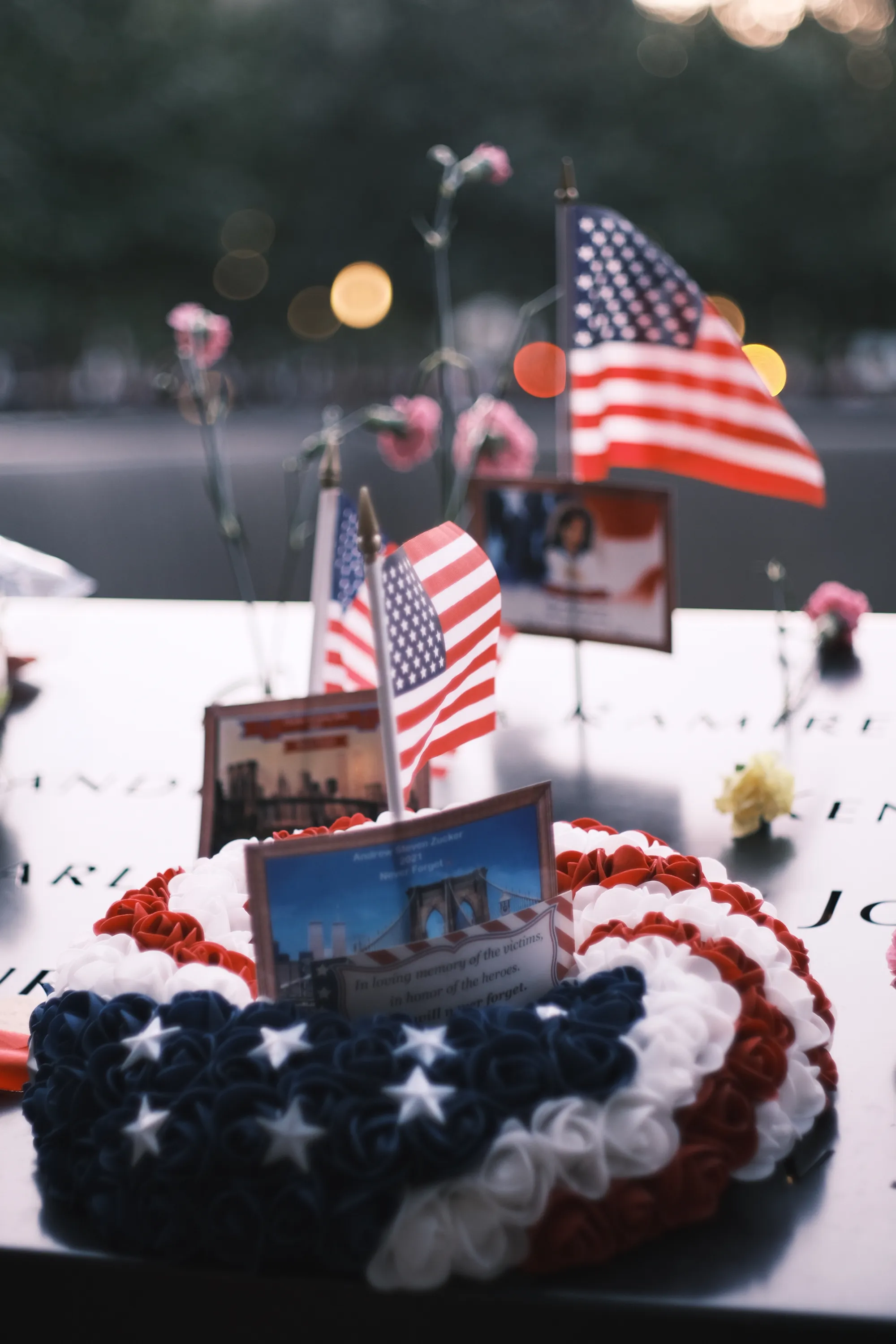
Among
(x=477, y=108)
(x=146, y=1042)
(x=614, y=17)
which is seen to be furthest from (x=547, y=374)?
(x=146, y=1042)

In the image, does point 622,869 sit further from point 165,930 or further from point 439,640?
point 165,930

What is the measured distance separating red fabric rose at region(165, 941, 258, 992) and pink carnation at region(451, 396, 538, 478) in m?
1.34

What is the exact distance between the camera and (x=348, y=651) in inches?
75.9

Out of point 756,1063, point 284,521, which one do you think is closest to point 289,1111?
point 756,1063

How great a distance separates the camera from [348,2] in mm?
17031

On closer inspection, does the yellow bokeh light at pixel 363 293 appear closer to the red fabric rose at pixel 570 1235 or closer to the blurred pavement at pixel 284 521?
the blurred pavement at pixel 284 521

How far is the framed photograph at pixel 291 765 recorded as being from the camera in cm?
161

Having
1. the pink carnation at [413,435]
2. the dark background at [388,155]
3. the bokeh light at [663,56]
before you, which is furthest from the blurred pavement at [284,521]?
the bokeh light at [663,56]

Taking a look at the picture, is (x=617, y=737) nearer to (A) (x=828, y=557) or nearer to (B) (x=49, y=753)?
(B) (x=49, y=753)

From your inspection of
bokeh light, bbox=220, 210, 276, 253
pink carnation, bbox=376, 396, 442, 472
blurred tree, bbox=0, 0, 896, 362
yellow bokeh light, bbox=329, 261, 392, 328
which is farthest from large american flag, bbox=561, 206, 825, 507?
bokeh light, bbox=220, 210, 276, 253

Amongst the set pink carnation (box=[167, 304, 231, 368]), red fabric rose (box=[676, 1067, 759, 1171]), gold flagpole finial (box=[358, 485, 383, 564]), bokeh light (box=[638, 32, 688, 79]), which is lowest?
red fabric rose (box=[676, 1067, 759, 1171])

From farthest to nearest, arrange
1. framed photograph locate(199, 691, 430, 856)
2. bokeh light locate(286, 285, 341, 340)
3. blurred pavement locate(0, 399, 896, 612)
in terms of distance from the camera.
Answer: bokeh light locate(286, 285, 341, 340), blurred pavement locate(0, 399, 896, 612), framed photograph locate(199, 691, 430, 856)

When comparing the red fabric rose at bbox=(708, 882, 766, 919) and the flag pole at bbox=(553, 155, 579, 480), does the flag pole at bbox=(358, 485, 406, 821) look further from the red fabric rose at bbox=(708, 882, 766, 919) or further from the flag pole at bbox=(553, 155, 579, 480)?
the flag pole at bbox=(553, 155, 579, 480)

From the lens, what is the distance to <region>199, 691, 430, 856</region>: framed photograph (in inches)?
63.4
